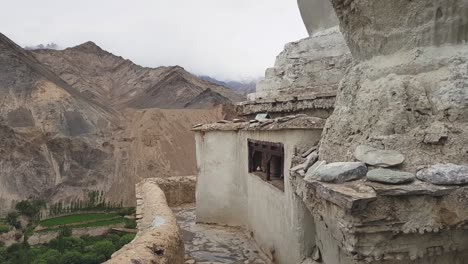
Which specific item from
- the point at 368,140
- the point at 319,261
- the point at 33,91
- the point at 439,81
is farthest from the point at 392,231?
the point at 33,91

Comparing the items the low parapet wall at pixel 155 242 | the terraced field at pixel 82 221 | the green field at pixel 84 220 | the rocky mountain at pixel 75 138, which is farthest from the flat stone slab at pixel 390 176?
the rocky mountain at pixel 75 138

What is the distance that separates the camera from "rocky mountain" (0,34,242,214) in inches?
1527

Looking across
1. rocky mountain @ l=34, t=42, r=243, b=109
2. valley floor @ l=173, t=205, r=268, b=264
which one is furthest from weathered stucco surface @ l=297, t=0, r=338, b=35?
rocky mountain @ l=34, t=42, r=243, b=109

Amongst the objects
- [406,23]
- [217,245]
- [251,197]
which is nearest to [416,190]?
[406,23]

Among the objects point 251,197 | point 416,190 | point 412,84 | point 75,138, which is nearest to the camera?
point 416,190

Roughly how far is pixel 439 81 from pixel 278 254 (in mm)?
3626

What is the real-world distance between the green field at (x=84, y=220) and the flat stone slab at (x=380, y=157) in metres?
28.9

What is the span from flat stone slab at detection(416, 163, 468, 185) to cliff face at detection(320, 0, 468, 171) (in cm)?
14

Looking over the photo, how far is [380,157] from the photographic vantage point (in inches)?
123

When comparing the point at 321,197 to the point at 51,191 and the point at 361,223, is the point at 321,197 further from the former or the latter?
the point at 51,191

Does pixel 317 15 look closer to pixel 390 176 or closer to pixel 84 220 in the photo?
pixel 390 176

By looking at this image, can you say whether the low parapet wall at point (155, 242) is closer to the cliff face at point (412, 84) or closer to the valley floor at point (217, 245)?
the valley floor at point (217, 245)

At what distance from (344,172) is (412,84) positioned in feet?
3.12

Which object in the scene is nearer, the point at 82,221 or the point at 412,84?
the point at 412,84
